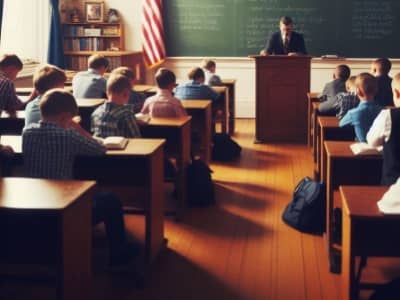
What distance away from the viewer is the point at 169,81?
5.94m

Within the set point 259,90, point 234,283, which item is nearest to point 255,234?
point 234,283

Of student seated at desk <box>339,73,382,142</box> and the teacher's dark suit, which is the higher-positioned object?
the teacher's dark suit

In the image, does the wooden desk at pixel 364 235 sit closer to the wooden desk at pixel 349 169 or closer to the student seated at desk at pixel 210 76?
the wooden desk at pixel 349 169

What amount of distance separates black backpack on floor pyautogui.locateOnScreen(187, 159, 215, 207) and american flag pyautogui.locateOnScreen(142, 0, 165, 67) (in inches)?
217

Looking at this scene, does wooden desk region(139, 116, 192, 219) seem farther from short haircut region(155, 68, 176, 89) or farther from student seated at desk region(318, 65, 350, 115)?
student seated at desk region(318, 65, 350, 115)

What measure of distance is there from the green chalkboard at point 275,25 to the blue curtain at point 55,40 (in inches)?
72.6

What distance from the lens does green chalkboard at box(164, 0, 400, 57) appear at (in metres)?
10.6

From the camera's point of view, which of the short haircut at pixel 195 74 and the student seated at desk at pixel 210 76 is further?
the student seated at desk at pixel 210 76

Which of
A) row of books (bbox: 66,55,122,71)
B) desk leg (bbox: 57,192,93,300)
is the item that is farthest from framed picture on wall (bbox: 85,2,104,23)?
desk leg (bbox: 57,192,93,300)

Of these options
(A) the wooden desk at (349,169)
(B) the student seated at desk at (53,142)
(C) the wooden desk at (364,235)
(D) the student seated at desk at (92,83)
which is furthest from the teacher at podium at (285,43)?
(C) the wooden desk at (364,235)

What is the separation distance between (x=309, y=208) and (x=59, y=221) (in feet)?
8.55

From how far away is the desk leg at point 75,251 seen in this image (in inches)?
109

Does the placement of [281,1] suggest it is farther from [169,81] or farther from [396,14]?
[169,81]

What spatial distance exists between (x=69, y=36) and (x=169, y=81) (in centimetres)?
538
